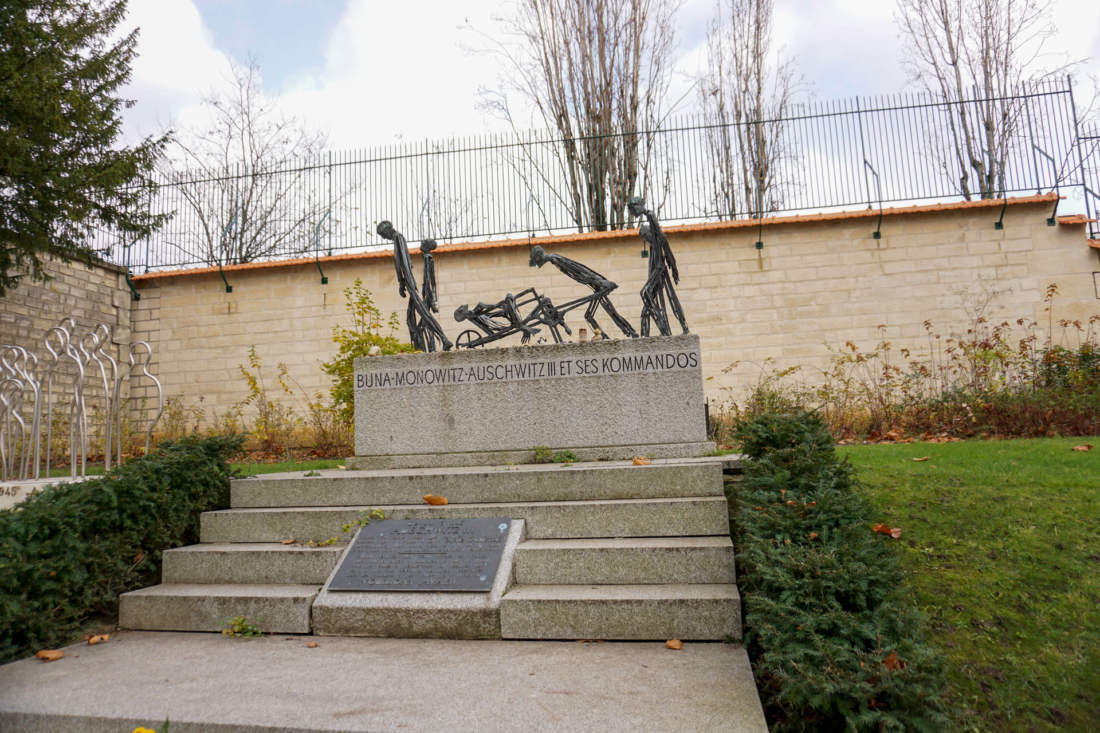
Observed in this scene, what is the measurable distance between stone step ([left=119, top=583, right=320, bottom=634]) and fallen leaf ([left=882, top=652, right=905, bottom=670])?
3.11 m

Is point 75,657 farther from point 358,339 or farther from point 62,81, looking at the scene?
point 62,81

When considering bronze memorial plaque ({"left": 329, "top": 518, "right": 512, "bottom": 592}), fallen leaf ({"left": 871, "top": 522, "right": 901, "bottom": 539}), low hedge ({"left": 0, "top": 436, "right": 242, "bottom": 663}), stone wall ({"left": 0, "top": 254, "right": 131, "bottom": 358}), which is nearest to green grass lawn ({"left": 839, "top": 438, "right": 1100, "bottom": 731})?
fallen leaf ({"left": 871, "top": 522, "right": 901, "bottom": 539})

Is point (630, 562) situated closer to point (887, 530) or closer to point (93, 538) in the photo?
point (887, 530)

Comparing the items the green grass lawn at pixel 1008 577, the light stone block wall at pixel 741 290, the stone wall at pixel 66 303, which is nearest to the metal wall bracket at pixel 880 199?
the light stone block wall at pixel 741 290

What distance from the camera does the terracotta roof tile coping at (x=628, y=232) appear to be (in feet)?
36.4

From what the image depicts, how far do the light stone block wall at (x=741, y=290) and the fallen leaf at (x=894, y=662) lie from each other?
9.17 m

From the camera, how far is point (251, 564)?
4496 mm

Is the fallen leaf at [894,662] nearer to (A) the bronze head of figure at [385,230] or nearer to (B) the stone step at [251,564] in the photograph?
(B) the stone step at [251,564]

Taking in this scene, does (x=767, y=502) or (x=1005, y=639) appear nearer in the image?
(x=1005, y=639)

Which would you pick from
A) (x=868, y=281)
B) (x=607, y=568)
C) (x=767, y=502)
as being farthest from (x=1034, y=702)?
(x=868, y=281)

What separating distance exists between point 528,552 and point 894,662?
223cm

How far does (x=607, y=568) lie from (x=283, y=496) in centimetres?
282

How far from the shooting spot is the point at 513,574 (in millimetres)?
4125

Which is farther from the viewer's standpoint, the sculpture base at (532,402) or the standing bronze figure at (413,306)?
the standing bronze figure at (413,306)
